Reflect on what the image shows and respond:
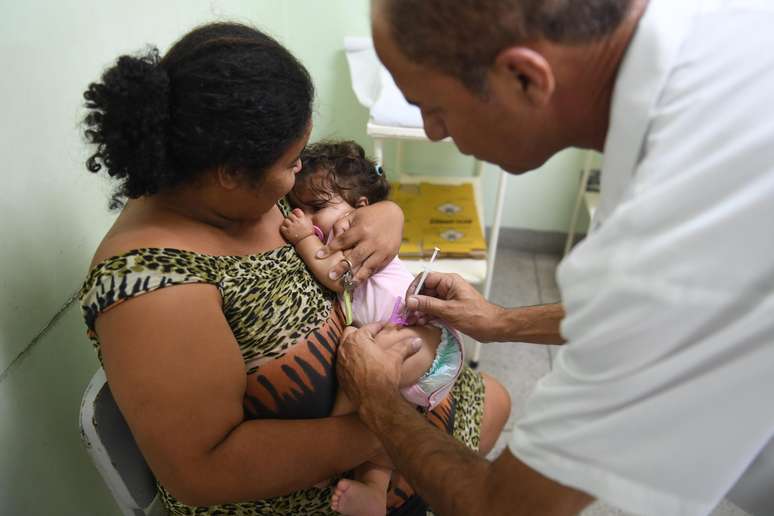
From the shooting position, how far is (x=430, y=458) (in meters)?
0.86

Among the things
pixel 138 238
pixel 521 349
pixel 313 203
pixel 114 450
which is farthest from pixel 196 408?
pixel 521 349

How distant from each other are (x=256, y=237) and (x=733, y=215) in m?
0.82

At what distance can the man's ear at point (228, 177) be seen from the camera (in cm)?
93

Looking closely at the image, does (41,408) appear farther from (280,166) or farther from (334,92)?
(334,92)

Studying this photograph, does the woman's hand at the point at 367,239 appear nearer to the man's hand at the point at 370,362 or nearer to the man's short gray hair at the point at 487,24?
the man's hand at the point at 370,362

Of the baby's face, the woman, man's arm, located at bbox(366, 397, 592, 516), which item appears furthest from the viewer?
the baby's face

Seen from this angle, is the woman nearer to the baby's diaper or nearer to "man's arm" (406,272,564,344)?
the baby's diaper

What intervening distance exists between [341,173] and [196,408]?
Result: 2.41 ft

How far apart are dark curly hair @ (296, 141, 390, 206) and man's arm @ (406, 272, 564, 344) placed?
293 millimetres

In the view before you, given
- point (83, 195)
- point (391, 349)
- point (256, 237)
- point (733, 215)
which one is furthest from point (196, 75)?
point (733, 215)

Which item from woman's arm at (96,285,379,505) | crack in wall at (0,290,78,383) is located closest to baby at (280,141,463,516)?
woman's arm at (96,285,379,505)

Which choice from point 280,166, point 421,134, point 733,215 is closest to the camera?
point 733,215

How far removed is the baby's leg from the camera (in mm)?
997

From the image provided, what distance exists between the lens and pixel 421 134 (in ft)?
5.84
